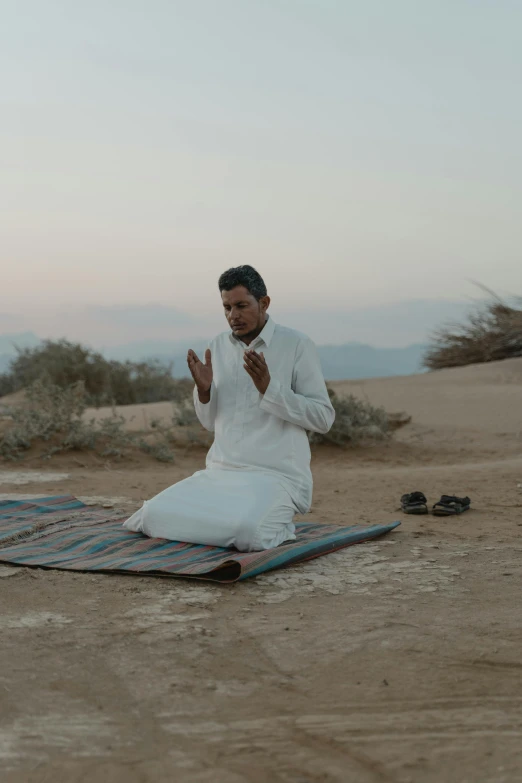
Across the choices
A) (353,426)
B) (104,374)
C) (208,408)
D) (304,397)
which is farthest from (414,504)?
(104,374)

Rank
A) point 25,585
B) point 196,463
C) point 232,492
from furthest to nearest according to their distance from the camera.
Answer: point 196,463 < point 232,492 < point 25,585

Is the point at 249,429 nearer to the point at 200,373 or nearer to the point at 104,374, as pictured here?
the point at 200,373

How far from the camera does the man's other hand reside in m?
4.36

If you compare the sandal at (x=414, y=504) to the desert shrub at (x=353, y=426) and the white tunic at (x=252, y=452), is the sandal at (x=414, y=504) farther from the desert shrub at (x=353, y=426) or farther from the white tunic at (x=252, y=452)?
the desert shrub at (x=353, y=426)

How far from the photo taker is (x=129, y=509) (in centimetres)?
605

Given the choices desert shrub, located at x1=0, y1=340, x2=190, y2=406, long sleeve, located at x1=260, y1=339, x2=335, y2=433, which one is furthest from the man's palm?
desert shrub, located at x1=0, y1=340, x2=190, y2=406

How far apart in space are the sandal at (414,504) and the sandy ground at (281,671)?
0.87 metres

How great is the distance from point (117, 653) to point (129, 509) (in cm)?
308

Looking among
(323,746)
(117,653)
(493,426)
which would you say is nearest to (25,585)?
(117,653)

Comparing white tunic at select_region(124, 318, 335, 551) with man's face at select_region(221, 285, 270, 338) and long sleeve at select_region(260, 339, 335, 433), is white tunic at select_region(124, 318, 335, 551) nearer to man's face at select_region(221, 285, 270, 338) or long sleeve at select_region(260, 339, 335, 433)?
long sleeve at select_region(260, 339, 335, 433)

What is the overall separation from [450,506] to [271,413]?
1.90 metres

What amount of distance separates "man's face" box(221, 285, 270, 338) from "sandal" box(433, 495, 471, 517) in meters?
2.07

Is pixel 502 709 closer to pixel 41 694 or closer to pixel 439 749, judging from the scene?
pixel 439 749

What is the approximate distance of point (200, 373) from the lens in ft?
15.7
